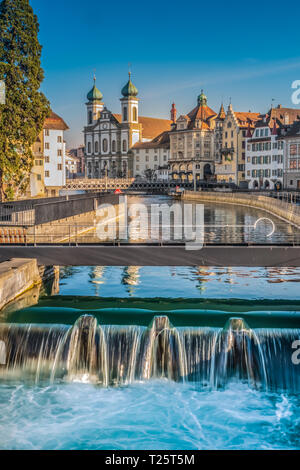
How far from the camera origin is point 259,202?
78.3 meters

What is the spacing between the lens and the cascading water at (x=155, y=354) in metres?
18.1

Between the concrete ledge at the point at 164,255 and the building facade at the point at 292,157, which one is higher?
the building facade at the point at 292,157

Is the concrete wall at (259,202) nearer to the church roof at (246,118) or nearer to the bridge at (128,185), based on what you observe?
the church roof at (246,118)

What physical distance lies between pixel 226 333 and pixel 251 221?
41229 millimetres

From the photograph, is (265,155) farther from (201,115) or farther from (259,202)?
(201,115)

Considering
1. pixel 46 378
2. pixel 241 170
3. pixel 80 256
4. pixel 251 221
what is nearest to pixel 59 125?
pixel 241 170

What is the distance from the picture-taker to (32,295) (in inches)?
984

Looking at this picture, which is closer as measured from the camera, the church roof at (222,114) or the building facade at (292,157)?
the building facade at (292,157)

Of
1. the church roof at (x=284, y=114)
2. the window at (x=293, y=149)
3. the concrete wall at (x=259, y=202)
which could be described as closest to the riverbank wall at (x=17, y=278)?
the concrete wall at (x=259, y=202)

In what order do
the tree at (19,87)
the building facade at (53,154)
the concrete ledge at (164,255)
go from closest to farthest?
the concrete ledge at (164,255), the tree at (19,87), the building facade at (53,154)

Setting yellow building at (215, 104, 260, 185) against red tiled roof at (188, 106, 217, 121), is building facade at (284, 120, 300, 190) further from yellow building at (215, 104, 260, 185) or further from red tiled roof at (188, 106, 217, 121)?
red tiled roof at (188, 106, 217, 121)

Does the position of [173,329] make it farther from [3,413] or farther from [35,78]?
[35,78]

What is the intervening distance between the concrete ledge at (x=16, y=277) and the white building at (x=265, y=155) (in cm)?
8652
